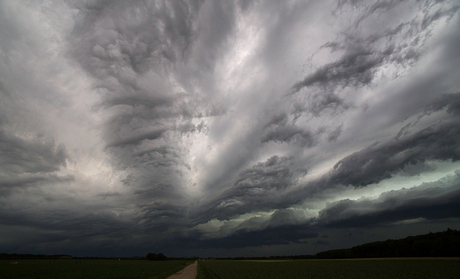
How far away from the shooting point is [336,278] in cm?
3806

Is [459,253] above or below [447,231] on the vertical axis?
below

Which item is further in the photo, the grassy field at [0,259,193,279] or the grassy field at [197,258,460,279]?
the grassy field at [0,259,193,279]

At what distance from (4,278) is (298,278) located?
56418mm

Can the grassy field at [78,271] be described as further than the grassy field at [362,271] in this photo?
Yes

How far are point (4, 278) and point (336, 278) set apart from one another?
2477 inches

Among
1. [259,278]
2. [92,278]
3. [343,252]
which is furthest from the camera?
[343,252]

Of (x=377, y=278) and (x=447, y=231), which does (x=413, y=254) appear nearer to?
(x=447, y=231)

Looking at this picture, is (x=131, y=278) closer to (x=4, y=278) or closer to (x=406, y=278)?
(x=4, y=278)

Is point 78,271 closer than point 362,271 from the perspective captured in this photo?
No

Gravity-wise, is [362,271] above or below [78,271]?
below

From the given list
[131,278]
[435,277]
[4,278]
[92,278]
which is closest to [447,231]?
[435,277]

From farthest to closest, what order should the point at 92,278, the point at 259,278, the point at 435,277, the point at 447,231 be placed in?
the point at 447,231, the point at 92,278, the point at 259,278, the point at 435,277

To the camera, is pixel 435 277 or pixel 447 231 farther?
pixel 447 231

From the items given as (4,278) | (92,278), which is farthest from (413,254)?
(4,278)
